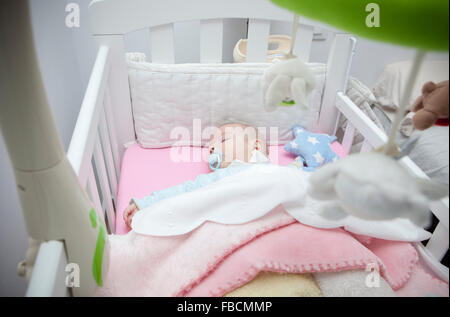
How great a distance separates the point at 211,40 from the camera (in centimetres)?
108

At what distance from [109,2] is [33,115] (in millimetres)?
740

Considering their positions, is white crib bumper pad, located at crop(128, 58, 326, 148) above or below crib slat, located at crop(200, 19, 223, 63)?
below

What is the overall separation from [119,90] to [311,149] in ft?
2.33

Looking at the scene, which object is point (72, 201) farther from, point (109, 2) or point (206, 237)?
point (109, 2)

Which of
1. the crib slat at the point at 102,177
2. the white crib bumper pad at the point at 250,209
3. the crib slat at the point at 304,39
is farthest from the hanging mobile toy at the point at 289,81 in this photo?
the crib slat at the point at 304,39

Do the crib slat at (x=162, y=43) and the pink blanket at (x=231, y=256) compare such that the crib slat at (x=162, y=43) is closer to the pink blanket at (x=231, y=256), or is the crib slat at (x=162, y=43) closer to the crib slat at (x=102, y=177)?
the crib slat at (x=102, y=177)

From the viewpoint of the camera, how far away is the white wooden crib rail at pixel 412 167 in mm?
561

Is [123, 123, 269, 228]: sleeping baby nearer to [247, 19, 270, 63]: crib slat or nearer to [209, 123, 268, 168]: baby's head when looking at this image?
[209, 123, 268, 168]: baby's head

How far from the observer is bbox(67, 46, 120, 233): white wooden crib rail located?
0.58 metres

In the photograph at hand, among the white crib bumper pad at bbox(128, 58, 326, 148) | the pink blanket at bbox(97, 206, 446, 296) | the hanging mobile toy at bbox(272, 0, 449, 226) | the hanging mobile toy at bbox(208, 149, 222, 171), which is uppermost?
the hanging mobile toy at bbox(272, 0, 449, 226)

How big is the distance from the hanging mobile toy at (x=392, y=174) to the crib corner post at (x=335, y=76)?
81 cm

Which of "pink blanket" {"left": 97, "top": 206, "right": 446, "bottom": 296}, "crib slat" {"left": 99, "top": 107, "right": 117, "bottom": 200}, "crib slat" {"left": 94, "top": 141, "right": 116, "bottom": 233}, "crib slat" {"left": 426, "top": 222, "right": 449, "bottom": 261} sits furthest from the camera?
"crib slat" {"left": 99, "top": 107, "right": 117, "bottom": 200}

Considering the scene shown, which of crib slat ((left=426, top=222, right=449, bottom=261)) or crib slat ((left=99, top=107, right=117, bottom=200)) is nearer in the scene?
crib slat ((left=426, top=222, right=449, bottom=261))

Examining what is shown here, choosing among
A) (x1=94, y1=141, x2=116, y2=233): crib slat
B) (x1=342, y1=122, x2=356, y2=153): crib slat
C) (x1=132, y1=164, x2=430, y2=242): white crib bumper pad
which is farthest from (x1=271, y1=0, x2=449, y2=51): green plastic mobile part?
(x1=342, y1=122, x2=356, y2=153): crib slat
